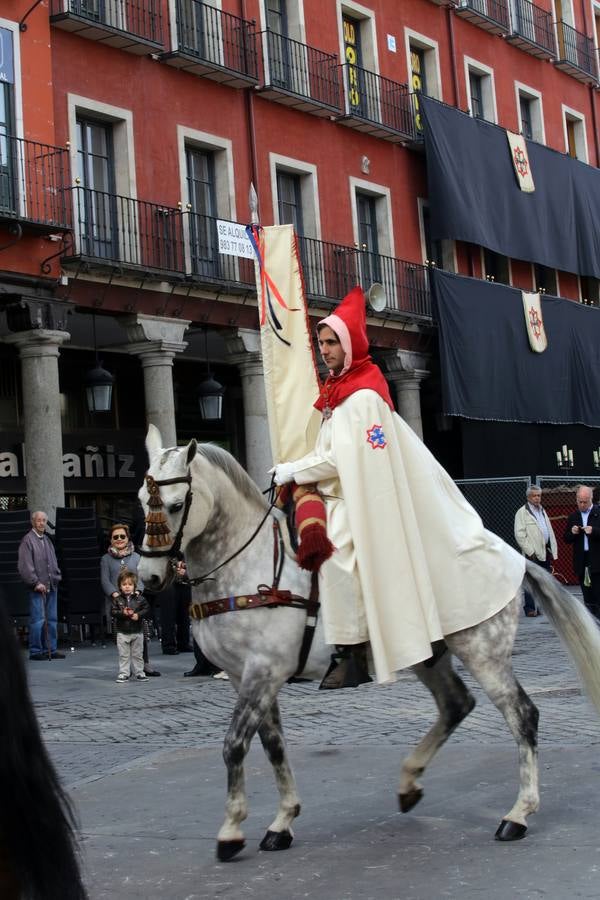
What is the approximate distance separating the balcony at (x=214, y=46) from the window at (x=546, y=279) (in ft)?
35.4

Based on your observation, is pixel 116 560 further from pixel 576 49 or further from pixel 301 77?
pixel 576 49

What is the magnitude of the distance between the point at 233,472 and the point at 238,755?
1.45 m

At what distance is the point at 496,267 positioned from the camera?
31.4 m

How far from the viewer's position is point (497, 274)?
103 feet

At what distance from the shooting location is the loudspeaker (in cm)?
2533

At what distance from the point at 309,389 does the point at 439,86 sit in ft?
A: 53.4

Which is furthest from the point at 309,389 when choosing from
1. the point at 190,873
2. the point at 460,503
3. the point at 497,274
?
the point at 497,274

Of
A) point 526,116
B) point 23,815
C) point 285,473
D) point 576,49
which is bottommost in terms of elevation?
point 23,815

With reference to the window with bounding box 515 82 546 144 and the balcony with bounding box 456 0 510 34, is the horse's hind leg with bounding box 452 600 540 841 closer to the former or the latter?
the balcony with bounding box 456 0 510 34

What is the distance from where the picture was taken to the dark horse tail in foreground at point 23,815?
262 cm

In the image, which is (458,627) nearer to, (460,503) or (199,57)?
→ (460,503)

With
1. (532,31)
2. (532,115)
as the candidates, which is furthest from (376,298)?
(532,31)

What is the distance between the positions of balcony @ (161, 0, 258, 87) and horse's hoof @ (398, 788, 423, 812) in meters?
18.0

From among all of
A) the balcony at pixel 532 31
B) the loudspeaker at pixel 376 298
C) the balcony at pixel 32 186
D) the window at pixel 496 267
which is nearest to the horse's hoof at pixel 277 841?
the balcony at pixel 32 186
